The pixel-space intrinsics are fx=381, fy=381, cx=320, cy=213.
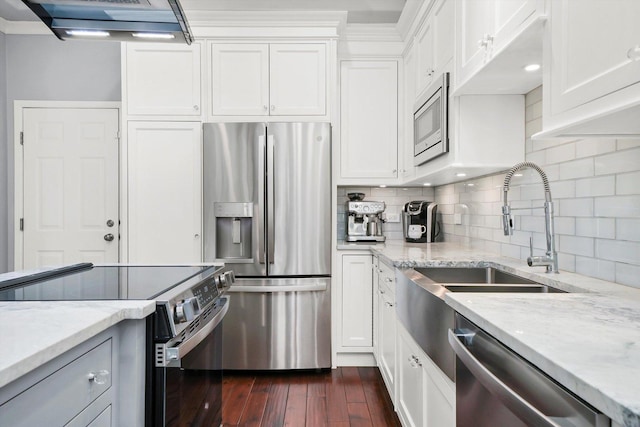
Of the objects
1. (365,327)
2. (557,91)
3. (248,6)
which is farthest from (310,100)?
(557,91)

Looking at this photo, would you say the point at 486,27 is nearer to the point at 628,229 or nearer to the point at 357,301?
the point at 628,229

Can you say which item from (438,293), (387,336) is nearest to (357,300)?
(387,336)

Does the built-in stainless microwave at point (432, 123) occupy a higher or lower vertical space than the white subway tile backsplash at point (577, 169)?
higher

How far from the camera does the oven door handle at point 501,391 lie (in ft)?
2.14

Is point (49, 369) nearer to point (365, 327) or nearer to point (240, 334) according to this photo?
point (240, 334)

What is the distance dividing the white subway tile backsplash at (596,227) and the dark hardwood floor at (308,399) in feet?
4.53

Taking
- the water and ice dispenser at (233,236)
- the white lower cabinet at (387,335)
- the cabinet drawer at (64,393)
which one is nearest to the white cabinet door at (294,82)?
the water and ice dispenser at (233,236)

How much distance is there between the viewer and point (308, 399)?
2.40 m

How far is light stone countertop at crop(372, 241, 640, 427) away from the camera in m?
0.51

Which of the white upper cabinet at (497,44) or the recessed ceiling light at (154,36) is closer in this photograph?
the white upper cabinet at (497,44)

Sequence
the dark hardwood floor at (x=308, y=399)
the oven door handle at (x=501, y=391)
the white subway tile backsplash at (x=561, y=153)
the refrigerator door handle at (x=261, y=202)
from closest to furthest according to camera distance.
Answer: the oven door handle at (x=501, y=391) < the white subway tile backsplash at (x=561, y=153) < the dark hardwood floor at (x=308, y=399) < the refrigerator door handle at (x=261, y=202)

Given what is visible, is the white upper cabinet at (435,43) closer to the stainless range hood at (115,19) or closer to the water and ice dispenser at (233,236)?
the stainless range hood at (115,19)

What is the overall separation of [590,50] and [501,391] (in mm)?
861

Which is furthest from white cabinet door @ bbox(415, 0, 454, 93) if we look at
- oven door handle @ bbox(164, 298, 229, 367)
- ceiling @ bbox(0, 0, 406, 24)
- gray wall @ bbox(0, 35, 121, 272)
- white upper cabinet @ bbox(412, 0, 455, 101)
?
gray wall @ bbox(0, 35, 121, 272)
